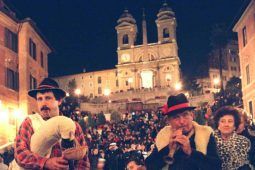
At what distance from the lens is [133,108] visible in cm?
6825

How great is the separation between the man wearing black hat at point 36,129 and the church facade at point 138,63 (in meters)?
92.5

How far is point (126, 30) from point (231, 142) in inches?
4001

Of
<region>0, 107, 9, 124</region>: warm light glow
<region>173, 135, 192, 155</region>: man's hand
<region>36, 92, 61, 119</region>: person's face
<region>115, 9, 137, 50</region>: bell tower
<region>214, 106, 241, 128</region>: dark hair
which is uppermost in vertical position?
<region>115, 9, 137, 50</region>: bell tower

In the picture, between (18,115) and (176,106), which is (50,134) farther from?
(18,115)

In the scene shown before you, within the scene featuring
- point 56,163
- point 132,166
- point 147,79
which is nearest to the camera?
point 56,163

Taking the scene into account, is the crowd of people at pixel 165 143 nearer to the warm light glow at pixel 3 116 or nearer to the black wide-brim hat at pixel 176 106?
the black wide-brim hat at pixel 176 106

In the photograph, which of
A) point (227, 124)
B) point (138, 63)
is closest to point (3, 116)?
point (227, 124)

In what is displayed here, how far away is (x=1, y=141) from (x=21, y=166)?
80.5 feet

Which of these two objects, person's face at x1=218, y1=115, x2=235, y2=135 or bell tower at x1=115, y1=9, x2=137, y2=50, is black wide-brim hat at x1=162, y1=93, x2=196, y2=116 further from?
bell tower at x1=115, y1=9, x2=137, y2=50

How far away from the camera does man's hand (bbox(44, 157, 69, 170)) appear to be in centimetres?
428

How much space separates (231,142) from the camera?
5.79m

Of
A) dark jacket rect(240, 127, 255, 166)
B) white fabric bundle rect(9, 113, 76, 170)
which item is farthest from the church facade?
white fabric bundle rect(9, 113, 76, 170)

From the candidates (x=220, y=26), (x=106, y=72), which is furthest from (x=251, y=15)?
(x=106, y=72)

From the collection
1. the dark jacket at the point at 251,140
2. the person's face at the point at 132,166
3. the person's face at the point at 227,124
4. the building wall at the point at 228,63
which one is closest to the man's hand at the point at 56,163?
the person's face at the point at 227,124
